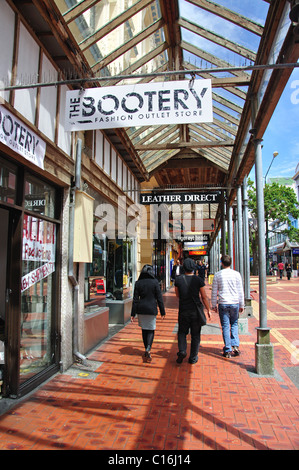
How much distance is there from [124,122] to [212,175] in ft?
34.5

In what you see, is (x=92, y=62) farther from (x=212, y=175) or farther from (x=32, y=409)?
(x=212, y=175)

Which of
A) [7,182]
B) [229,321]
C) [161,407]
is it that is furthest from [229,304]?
[7,182]

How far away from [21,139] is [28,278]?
1789 mm

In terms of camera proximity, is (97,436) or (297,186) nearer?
(97,436)

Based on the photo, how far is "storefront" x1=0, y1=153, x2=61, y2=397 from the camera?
414 centimetres

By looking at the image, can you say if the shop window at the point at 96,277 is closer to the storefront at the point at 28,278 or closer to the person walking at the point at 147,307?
the person walking at the point at 147,307

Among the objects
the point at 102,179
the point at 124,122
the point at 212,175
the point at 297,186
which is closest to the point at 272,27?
the point at 124,122

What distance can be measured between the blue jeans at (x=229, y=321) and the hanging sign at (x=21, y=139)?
3694 millimetres

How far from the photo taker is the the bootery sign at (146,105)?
398cm

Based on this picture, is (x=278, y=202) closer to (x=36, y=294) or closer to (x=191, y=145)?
(x=191, y=145)

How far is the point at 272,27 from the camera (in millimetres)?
4379

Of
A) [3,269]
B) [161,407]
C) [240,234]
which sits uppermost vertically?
[240,234]

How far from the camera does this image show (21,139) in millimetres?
3959
